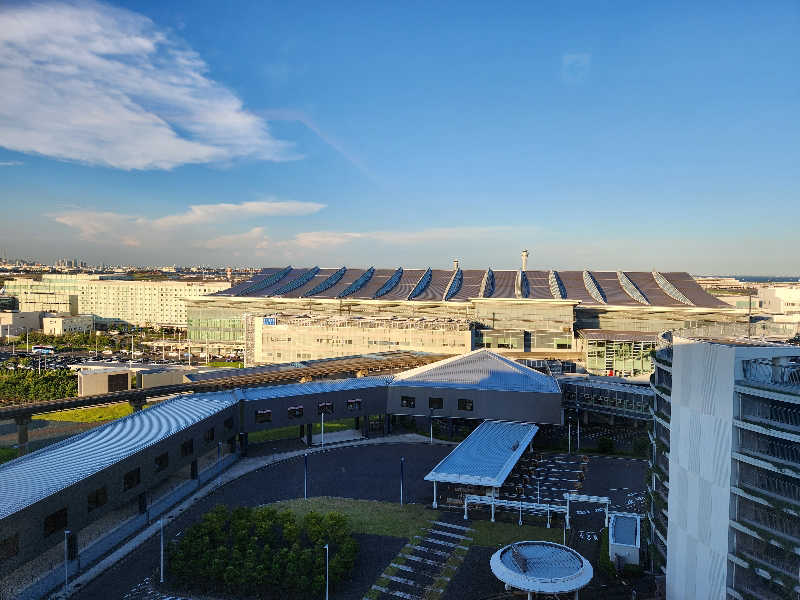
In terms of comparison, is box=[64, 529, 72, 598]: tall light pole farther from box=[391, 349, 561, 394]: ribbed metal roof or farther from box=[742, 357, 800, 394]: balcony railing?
box=[391, 349, 561, 394]: ribbed metal roof

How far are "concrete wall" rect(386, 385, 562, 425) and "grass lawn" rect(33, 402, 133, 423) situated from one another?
2255cm

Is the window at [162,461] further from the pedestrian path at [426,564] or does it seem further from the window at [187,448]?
the pedestrian path at [426,564]

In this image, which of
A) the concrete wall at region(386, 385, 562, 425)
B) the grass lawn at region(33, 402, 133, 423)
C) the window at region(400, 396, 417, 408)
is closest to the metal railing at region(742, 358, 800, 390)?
the concrete wall at region(386, 385, 562, 425)

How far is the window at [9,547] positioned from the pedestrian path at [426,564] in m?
11.3

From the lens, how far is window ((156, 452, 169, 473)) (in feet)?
88.1

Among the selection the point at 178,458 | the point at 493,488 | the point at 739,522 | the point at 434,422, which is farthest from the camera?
the point at 434,422

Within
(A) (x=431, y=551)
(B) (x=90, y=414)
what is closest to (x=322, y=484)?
(A) (x=431, y=551)

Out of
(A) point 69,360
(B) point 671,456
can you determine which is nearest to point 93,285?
(A) point 69,360

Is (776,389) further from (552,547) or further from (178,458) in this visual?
(178,458)

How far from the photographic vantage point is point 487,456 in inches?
1184

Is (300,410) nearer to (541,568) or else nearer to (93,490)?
(93,490)

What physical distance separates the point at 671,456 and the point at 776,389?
446cm

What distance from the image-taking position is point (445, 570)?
21.4 m

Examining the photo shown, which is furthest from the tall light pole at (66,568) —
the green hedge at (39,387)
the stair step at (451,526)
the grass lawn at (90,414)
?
the green hedge at (39,387)
